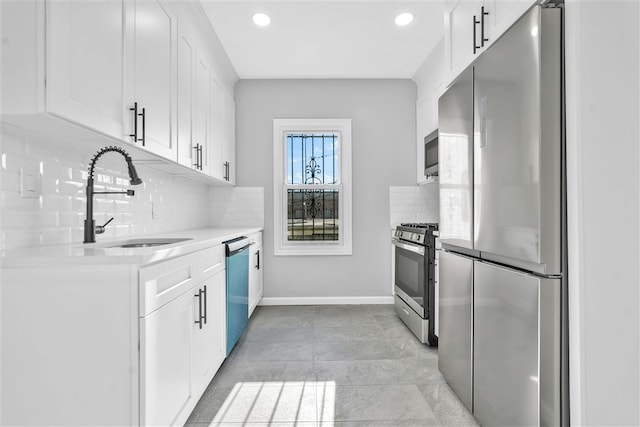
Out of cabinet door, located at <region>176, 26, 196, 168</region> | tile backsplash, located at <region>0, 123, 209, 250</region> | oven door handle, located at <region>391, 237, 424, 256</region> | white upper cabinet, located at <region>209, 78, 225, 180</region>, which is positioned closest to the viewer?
tile backsplash, located at <region>0, 123, 209, 250</region>

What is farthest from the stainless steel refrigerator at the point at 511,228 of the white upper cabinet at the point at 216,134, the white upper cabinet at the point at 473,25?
the white upper cabinet at the point at 216,134

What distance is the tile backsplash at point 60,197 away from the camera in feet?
4.62

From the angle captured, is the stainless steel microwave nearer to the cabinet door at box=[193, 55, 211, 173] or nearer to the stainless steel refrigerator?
the stainless steel refrigerator

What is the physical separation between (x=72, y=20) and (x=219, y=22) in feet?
6.13

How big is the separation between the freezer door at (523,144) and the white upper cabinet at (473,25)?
0.45 ft

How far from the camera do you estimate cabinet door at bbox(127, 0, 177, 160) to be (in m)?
1.79

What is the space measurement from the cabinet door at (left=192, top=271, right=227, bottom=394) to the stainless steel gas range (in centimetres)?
156

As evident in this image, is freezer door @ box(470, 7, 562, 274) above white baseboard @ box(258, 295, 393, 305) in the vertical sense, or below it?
above

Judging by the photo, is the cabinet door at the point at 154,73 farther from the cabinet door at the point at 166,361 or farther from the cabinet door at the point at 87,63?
the cabinet door at the point at 166,361

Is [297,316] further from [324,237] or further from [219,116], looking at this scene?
[219,116]

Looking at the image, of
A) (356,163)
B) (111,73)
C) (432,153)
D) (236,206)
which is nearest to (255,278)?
(236,206)

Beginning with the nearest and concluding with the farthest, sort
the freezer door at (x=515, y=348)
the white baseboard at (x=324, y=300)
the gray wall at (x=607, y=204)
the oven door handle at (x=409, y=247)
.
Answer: the gray wall at (x=607, y=204), the freezer door at (x=515, y=348), the oven door handle at (x=409, y=247), the white baseboard at (x=324, y=300)

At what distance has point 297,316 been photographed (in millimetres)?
3691

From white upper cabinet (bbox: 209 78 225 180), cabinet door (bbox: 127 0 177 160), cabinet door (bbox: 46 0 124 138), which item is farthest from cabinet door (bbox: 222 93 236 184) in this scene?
cabinet door (bbox: 46 0 124 138)
